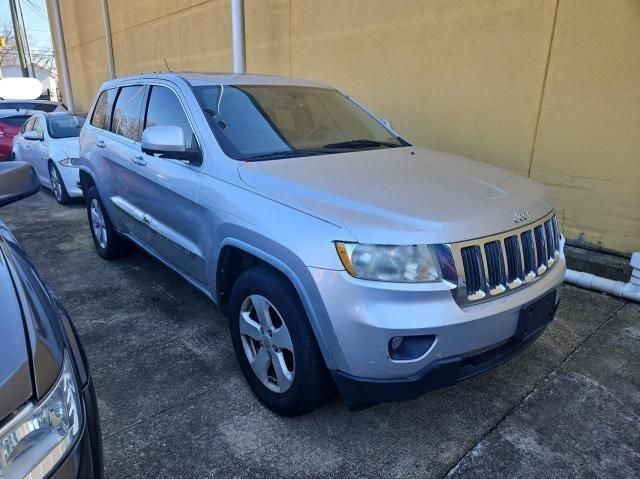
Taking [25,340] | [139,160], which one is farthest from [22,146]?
[25,340]

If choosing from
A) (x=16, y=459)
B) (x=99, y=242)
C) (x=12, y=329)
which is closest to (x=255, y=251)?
(x=12, y=329)

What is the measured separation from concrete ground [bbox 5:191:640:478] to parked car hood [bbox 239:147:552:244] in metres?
1.08

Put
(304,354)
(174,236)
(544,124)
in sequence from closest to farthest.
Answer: (304,354) < (174,236) < (544,124)

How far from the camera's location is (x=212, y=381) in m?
2.82

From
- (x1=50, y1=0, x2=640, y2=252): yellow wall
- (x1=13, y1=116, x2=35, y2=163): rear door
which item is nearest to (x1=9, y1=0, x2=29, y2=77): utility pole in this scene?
(x1=13, y1=116, x2=35, y2=163): rear door

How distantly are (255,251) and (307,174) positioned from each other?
496 millimetres

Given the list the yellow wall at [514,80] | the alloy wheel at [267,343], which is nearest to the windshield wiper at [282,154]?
the alloy wheel at [267,343]

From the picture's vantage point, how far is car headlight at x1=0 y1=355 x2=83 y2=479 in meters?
1.11

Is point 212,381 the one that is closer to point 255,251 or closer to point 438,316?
point 255,251

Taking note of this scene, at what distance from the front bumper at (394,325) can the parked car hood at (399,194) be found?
220 mm

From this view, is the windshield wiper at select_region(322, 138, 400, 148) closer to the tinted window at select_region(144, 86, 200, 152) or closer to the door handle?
the tinted window at select_region(144, 86, 200, 152)

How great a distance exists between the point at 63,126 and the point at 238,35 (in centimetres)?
335

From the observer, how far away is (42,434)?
3.89 feet

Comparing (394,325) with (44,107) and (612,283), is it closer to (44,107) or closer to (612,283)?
(612,283)
